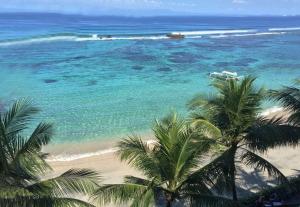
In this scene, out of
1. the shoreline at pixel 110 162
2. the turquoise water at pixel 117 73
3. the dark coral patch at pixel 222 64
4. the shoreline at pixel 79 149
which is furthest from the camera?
the dark coral patch at pixel 222 64

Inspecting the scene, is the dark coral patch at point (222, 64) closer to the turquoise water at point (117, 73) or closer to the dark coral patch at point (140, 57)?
the turquoise water at point (117, 73)

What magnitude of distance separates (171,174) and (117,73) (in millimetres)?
31535

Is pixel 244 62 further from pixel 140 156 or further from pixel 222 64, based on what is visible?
pixel 140 156

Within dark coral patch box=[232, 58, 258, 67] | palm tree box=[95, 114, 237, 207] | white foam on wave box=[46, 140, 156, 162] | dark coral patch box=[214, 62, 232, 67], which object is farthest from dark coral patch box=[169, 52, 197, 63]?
palm tree box=[95, 114, 237, 207]

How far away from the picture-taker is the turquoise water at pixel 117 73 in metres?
26.0

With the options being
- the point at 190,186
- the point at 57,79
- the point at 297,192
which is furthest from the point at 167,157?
the point at 57,79

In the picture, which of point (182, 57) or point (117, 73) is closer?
point (117, 73)

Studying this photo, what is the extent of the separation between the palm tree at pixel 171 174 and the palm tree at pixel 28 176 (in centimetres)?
73

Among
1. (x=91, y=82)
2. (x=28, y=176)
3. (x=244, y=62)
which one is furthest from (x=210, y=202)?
(x=244, y=62)

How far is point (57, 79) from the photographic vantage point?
3747cm

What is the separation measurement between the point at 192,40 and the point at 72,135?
5272cm

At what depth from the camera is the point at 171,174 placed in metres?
9.66

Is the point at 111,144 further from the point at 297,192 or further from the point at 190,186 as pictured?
the point at 190,186

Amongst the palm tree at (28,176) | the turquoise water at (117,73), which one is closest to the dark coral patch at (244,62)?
the turquoise water at (117,73)
